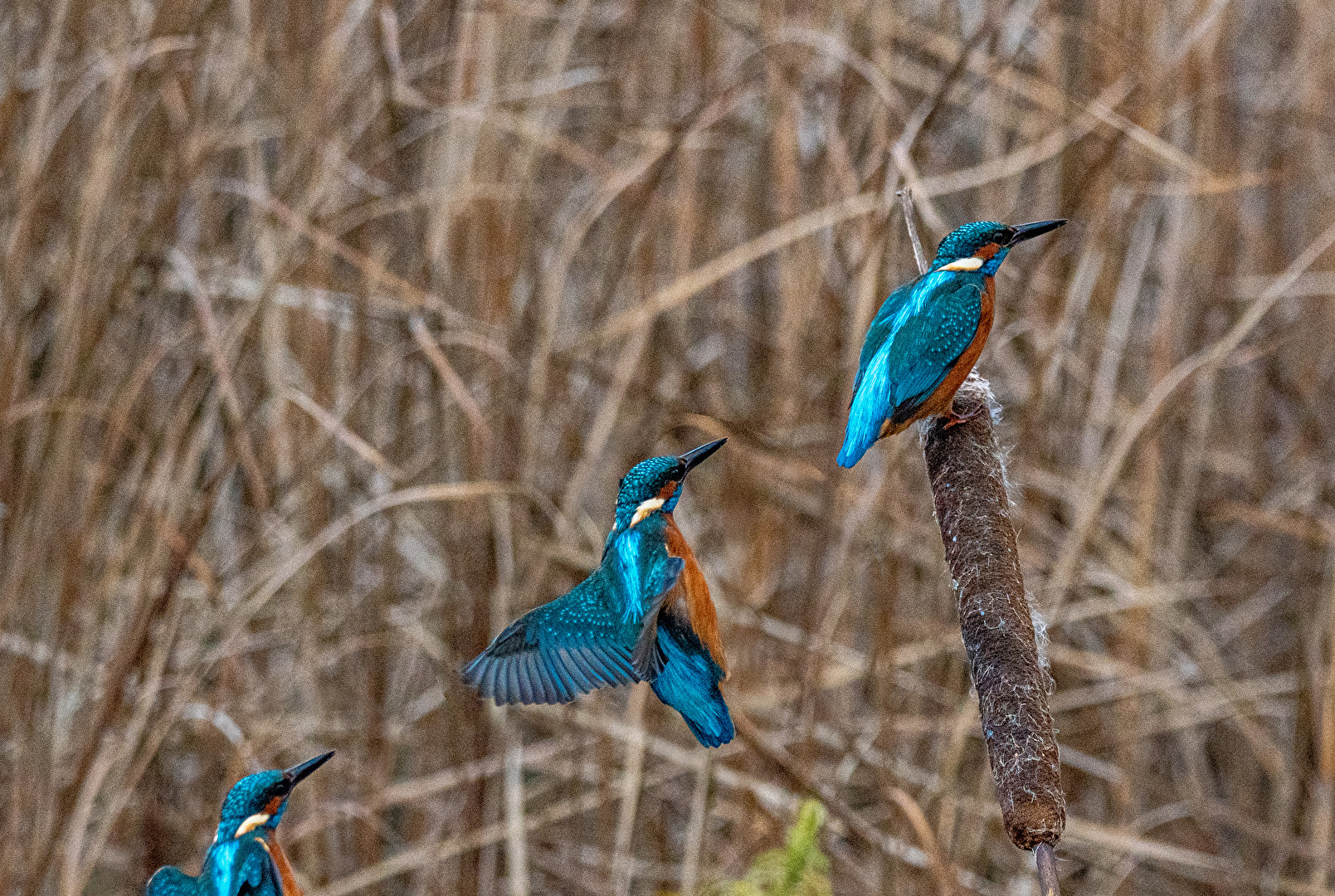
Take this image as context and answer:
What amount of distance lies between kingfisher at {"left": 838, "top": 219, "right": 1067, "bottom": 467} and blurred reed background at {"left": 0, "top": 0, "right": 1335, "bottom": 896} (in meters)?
1.53

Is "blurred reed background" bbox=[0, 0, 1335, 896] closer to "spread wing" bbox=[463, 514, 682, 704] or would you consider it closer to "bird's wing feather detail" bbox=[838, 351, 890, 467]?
"bird's wing feather detail" bbox=[838, 351, 890, 467]

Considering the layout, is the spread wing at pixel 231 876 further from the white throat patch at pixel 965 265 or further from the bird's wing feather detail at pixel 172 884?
the white throat patch at pixel 965 265

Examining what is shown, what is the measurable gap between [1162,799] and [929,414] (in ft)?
12.3

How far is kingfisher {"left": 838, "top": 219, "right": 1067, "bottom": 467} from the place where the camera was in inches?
34.3

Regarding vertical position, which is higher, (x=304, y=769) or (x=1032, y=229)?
(x=1032, y=229)

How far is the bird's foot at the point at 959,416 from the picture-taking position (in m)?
0.96

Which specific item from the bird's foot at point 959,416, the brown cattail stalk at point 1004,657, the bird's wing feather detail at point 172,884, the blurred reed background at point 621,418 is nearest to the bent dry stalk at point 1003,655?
the brown cattail stalk at point 1004,657

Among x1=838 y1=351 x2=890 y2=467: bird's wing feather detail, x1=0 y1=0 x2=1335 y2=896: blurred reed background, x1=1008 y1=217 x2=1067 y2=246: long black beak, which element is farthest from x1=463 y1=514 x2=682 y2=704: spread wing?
x1=0 y1=0 x2=1335 y2=896: blurred reed background

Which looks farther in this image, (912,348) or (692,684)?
(912,348)

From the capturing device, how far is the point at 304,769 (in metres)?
0.67

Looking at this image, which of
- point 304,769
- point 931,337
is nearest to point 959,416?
point 931,337

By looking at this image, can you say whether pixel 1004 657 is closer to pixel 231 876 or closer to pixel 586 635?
pixel 586 635

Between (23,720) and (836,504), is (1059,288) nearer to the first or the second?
(836,504)

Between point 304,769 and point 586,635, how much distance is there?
0.51ft
